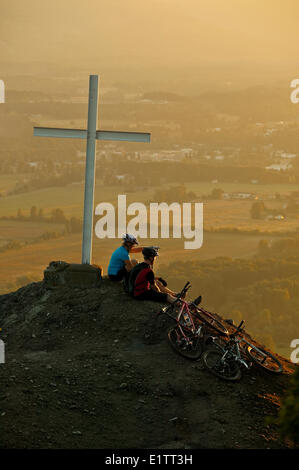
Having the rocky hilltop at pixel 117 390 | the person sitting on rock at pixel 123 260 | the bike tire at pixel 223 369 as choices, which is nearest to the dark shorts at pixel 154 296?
the rocky hilltop at pixel 117 390

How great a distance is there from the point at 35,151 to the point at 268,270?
73927 mm

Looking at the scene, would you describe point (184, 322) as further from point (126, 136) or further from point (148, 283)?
point (126, 136)

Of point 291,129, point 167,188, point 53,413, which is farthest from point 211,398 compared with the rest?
point 291,129

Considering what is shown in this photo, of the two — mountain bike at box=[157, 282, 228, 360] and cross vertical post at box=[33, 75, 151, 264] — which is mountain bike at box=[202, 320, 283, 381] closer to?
mountain bike at box=[157, 282, 228, 360]

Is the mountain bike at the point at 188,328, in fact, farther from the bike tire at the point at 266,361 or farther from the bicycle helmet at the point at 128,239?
the bicycle helmet at the point at 128,239

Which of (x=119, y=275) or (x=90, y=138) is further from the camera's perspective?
(x=90, y=138)

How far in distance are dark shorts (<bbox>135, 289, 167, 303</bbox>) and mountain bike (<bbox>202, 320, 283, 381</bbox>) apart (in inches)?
61.9

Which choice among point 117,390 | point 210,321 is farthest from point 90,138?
point 117,390

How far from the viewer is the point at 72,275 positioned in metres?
15.9

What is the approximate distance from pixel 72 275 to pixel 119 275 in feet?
4.07

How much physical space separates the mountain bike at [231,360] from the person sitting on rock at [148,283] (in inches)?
61.1

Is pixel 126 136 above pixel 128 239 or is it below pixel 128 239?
above

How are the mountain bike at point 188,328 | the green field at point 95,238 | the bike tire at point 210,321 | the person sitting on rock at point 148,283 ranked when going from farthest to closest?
1. the green field at point 95,238
2. the person sitting on rock at point 148,283
3. the bike tire at point 210,321
4. the mountain bike at point 188,328

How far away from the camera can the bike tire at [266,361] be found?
42.2ft
